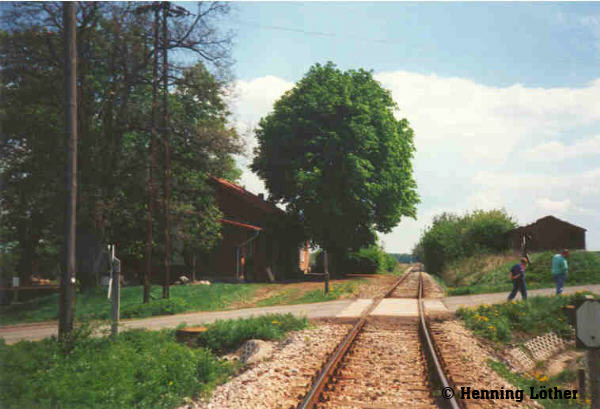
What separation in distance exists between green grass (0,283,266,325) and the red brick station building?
6656mm

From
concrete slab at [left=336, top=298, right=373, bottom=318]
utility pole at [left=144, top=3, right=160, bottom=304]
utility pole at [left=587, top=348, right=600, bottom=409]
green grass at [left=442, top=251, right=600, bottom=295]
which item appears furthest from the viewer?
green grass at [left=442, top=251, right=600, bottom=295]

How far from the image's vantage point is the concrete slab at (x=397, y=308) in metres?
15.7

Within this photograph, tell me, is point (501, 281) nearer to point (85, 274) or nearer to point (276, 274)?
point (276, 274)

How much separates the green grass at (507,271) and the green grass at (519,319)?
7438 mm

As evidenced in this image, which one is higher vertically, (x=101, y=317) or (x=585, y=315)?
(x=585, y=315)

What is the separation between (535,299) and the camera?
16125 mm

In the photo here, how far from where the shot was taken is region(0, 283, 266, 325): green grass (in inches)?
709

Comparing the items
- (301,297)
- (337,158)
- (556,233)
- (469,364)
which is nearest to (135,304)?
(301,297)

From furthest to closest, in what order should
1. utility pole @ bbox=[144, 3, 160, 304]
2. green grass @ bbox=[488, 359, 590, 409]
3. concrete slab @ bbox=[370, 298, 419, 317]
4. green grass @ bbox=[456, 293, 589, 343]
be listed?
utility pole @ bbox=[144, 3, 160, 304]
concrete slab @ bbox=[370, 298, 419, 317]
green grass @ bbox=[456, 293, 589, 343]
green grass @ bbox=[488, 359, 590, 409]

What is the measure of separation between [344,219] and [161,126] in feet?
50.4

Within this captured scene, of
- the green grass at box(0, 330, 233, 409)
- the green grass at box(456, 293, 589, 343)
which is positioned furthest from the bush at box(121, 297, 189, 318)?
the green grass at box(456, 293, 589, 343)

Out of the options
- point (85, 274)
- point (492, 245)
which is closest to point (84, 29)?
point (85, 274)

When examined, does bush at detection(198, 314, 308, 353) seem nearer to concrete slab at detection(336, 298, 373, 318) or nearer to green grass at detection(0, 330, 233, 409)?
green grass at detection(0, 330, 233, 409)

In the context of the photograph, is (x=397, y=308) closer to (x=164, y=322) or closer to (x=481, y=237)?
(x=164, y=322)
